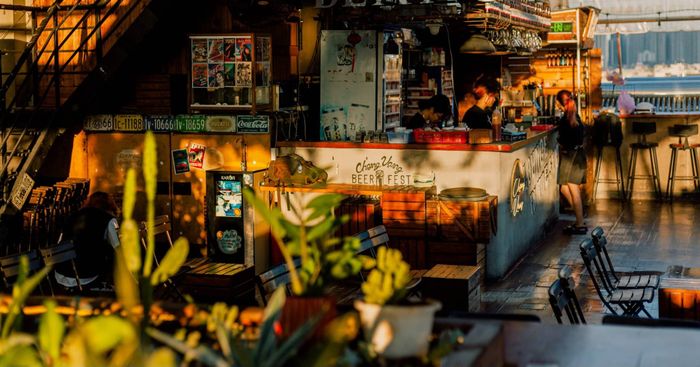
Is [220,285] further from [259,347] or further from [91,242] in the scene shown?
[259,347]

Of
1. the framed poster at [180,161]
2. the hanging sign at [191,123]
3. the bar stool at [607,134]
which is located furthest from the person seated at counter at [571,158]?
the framed poster at [180,161]

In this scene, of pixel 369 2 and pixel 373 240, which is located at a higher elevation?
pixel 369 2

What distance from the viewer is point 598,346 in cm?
470

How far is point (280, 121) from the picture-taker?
11477 millimetres

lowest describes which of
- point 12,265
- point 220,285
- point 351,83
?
point 220,285

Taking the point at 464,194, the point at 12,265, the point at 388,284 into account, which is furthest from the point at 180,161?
the point at 388,284

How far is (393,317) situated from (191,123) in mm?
7716

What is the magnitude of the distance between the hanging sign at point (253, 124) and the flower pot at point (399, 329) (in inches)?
286

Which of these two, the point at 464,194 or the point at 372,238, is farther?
the point at 464,194

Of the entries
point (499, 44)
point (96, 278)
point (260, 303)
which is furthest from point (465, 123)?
point (96, 278)

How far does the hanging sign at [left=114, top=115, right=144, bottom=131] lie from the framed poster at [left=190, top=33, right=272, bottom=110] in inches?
22.4

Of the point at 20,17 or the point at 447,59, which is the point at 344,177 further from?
the point at 447,59

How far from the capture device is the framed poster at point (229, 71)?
11.4 m

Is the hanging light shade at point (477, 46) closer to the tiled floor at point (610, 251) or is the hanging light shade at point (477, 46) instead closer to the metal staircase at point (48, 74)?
the tiled floor at point (610, 251)
